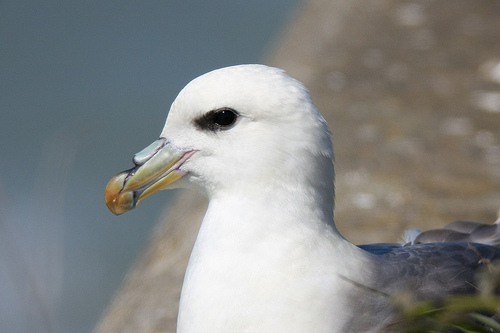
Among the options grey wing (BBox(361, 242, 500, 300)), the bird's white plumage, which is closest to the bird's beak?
the bird's white plumage

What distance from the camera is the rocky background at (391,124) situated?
410 centimetres

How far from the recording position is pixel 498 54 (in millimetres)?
5727

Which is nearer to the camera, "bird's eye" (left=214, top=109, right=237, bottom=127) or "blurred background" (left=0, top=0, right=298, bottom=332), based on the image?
"bird's eye" (left=214, top=109, right=237, bottom=127)

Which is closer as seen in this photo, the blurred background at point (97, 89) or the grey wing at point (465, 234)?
the grey wing at point (465, 234)

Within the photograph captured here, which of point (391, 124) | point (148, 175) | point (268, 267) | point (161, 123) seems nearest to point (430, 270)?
point (268, 267)

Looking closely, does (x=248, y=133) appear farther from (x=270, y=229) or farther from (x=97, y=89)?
(x=97, y=89)

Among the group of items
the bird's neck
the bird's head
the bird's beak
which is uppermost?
the bird's head

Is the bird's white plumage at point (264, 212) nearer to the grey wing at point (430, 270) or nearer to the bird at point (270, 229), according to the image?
the bird at point (270, 229)

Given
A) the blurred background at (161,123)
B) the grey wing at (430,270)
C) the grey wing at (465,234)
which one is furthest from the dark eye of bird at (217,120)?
the grey wing at (465,234)

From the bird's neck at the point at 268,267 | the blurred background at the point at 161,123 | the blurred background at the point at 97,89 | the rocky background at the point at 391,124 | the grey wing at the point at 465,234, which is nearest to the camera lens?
the bird's neck at the point at 268,267

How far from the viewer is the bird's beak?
235 centimetres

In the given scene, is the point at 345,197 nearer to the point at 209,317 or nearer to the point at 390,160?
the point at 390,160

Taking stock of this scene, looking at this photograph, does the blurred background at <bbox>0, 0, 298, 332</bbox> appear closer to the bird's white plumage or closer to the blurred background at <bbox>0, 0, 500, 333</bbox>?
the blurred background at <bbox>0, 0, 500, 333</bbox>

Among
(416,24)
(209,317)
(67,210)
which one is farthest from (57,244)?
(67,210)
